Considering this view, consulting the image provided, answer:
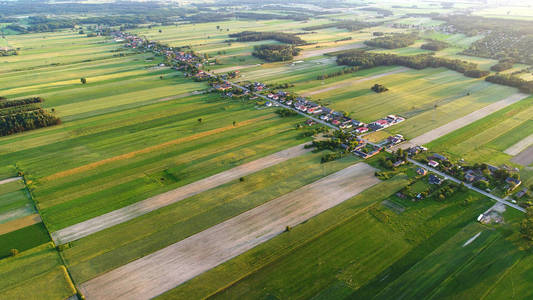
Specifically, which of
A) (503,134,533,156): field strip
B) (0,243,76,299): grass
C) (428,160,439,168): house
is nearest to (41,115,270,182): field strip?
(0,243,76,299): grass

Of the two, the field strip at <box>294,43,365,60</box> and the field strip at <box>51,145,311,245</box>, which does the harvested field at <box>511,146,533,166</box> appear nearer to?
the field strip at <box>51,145,311,245</box>

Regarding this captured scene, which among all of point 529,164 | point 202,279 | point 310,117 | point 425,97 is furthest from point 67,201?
point 425,97

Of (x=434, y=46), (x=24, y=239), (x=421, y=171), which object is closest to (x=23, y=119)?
(x=24, y=239)

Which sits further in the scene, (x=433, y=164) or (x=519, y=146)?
(x=519, y=146)

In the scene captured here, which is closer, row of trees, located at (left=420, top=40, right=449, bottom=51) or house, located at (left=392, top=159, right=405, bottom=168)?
house, located at (left=392, top=159, right=405, bottom=168)

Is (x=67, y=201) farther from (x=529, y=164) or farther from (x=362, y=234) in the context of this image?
(x=529, y=164)

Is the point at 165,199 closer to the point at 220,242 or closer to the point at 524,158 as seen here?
the point at 220,242
